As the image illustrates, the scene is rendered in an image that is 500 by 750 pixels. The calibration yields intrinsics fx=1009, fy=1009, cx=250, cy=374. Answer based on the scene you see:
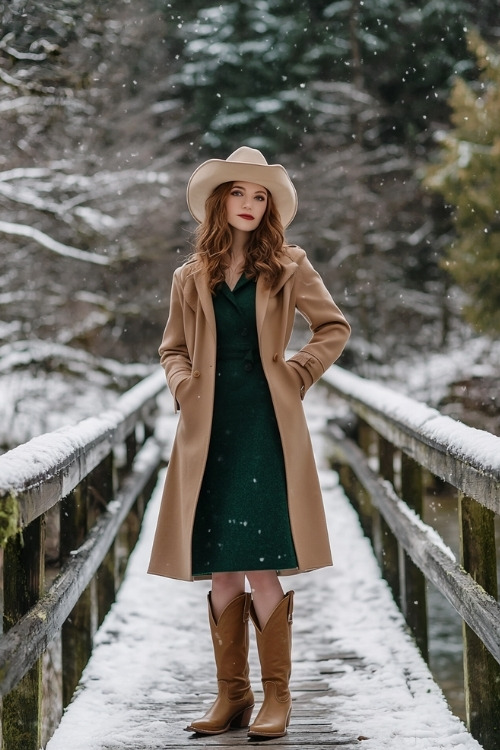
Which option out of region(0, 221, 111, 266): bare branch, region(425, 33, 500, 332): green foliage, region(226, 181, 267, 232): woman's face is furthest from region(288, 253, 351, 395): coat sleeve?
region(425, 33, 500, 332): green foliage

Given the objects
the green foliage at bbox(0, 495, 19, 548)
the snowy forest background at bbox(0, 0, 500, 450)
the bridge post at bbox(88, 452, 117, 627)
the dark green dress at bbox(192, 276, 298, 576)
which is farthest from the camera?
the snowy forest background at bbox(0, 0, 500, 450)

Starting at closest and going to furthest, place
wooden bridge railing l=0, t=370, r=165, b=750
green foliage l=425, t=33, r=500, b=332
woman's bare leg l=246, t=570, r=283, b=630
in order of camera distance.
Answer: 1. wooden bridge railing l=0, t=370, r=165, b=750
2. woman's bare leg l=246, t=570, r=283, b=630
3. green foliage l=425, t=33, r=500, b=332

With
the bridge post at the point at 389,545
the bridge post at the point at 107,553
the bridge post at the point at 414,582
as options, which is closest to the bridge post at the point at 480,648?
the bridge post at the point at 414,582

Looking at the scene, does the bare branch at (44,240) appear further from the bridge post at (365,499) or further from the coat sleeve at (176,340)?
the coat sleeve at (176,340)

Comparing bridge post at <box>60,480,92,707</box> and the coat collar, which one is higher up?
the coat collar

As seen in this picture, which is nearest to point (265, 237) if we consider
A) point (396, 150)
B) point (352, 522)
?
point (352, 522)

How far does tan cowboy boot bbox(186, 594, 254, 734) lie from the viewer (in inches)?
129

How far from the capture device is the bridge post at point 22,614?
2.75 metres

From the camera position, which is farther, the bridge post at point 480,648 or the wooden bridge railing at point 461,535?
the bridge post at point 480,648

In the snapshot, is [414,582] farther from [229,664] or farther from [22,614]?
[22,614]

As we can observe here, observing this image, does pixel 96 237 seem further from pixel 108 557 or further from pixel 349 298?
pixel 349 298

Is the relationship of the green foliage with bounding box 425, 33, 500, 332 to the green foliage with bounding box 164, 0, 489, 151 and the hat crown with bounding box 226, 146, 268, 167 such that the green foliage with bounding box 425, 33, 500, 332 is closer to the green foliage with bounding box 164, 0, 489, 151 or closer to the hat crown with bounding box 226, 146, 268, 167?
the green foliage with bounding box 164, 0, 489, 151

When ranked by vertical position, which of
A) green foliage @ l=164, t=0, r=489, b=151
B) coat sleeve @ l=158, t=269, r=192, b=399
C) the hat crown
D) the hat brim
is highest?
green foliage @ l=164, t=0, r=489, b=151

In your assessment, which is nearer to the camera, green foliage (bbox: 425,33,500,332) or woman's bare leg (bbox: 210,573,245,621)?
woman's bare leg (bbox: 210,573,245,621)
